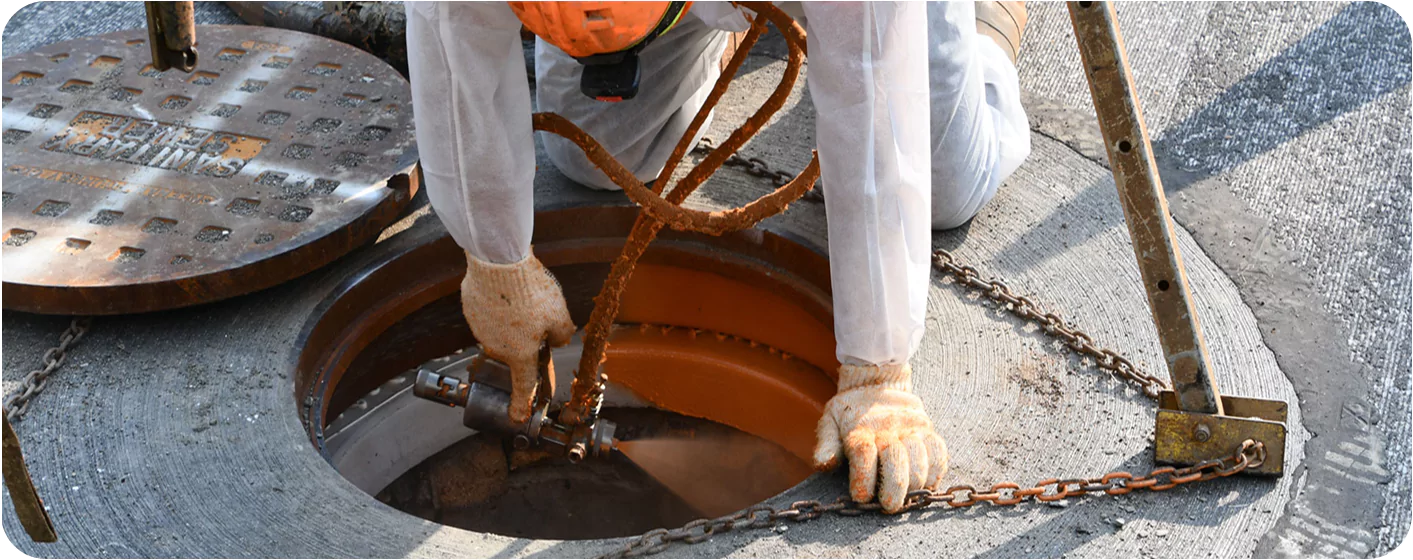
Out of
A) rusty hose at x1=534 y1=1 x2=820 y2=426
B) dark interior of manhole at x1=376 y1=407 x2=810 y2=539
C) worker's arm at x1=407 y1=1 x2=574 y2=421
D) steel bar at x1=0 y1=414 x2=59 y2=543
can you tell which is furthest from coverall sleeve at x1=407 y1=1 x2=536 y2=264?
dark interior of manhole at x1=376 y1=407 x2=810 y2=539

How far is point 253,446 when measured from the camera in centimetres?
244

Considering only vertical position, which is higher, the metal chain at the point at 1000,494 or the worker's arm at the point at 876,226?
the worker's arm at the point at 876,226

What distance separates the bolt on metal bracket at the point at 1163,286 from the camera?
218 cm

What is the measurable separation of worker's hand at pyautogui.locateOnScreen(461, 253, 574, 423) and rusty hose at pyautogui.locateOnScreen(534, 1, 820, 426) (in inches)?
3.7

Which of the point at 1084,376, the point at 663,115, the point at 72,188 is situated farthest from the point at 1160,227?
the point at 72,188

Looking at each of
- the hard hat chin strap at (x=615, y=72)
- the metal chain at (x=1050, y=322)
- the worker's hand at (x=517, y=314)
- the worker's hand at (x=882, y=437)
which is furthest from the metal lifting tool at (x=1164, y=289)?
the worker's hand at (x=517, y=314)

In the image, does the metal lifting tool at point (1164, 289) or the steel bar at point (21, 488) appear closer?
the steel bar at point (21, 488)

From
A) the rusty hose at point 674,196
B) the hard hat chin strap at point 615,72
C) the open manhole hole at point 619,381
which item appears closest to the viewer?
the hard hat chin strap at point 615,72

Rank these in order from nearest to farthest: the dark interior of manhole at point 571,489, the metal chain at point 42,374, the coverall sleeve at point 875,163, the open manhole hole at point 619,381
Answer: the coverall sleeve at point 875,163, the metal chain at point 42,374, the open manhole hole at point 619,381, the dark interior of manhole at point 571,489

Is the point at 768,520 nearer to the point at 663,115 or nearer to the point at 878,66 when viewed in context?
the point at 878,66

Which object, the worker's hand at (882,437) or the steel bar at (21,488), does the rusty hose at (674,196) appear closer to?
the worker's hand at (882,437)

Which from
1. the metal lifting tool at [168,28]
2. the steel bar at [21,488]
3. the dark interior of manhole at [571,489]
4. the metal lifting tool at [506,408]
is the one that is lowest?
the dark interior of manhole at [571,489]

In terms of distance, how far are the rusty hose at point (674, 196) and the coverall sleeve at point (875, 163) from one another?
0.55ft

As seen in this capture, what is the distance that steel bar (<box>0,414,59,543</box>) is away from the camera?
1909 millimetres
